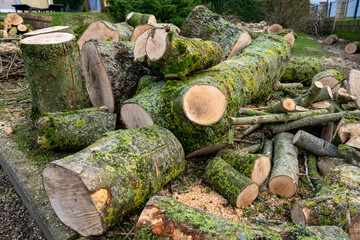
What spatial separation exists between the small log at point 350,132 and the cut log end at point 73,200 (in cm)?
271

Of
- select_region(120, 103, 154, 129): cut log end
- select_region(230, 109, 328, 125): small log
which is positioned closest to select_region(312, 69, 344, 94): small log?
select_region(230, 109, 328, 125): small log

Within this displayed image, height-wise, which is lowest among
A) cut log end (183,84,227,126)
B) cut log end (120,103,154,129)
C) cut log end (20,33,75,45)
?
cut log end (120,103,154,129)

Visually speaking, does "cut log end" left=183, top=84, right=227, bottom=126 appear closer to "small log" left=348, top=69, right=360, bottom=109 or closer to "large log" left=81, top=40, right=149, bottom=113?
"large log" left=81, top=40, right=149, bottom=113

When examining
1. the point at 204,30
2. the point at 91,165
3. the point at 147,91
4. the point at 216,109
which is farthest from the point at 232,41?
the point at 91,165

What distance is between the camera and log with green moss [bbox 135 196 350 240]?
143cm

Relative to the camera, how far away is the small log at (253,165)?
2495 millimetres

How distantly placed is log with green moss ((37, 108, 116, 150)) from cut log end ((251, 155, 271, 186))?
66.4 inches

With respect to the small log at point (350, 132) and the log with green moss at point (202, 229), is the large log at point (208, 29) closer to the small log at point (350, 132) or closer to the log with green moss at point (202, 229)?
the small log at point (350, 132)

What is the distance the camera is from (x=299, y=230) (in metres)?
1.43

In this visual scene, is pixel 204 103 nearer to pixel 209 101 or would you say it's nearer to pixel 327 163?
pixel 209 101

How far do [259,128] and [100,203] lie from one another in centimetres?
269

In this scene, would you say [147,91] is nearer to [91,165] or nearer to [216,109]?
[216,109]

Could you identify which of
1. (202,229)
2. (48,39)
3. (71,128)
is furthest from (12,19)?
(202,229)

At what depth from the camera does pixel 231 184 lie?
239 centimetres
